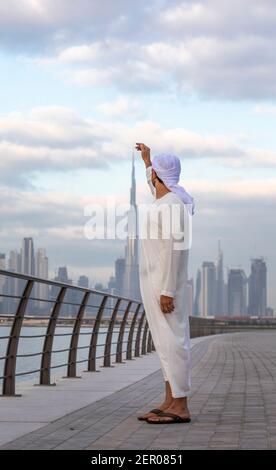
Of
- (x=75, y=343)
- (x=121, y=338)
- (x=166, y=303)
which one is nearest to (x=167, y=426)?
(x=166, y=303)

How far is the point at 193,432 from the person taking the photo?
21.2 ft

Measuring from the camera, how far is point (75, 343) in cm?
1234

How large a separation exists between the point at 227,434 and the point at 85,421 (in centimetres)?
131

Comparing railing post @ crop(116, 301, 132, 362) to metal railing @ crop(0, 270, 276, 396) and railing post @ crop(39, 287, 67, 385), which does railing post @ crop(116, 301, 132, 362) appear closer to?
metal railing @ crop(0, 270, 276, 396)

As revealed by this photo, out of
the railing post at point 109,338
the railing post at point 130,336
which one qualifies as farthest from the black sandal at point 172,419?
the railing post at point 130,336

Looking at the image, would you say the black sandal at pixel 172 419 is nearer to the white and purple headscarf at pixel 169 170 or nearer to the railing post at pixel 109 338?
the white and purple headscarf at pixel 169 170

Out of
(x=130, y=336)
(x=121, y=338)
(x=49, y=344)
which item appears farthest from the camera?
(x=130, y=336)

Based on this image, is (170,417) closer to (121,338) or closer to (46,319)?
(46,319)

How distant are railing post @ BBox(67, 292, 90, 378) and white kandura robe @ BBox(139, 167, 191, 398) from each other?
490cm

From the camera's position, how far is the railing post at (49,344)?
423 inches

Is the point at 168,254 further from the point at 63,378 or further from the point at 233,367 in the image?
the point at 233,367

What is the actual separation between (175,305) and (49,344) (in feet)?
12.7

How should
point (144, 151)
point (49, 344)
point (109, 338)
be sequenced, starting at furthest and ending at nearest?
point (109, 338) → point (49, 344) → point (144, 151)
